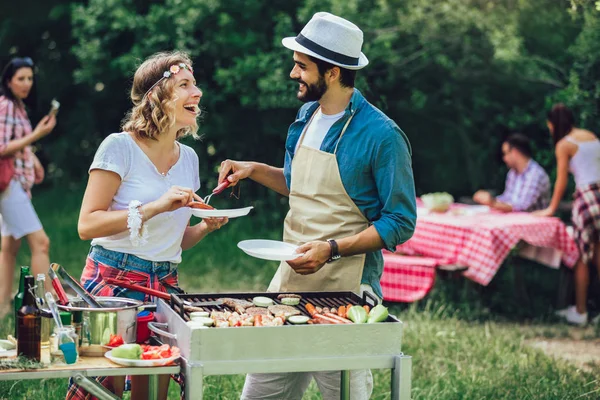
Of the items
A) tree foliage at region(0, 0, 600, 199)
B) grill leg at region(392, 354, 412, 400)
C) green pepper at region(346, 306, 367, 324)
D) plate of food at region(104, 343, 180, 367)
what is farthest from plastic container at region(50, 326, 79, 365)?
tree foliage at region(0, 0, 600, 199)

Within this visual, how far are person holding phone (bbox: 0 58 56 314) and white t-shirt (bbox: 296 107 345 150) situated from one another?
338cm

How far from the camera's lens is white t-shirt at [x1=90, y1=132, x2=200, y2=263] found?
372cm

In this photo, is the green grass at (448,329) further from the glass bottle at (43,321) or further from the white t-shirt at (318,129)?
the glass bottle at (43,321)

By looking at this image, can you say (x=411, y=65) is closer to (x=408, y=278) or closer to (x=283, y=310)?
(x=408, y=278)

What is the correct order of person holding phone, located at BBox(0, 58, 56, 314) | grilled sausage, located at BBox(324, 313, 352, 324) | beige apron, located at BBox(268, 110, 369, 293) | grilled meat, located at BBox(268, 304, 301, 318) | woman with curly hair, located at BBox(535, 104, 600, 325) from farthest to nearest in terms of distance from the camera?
woman with curly hair, located at BBox(535, 104, 600, 325) < person holding phone, located at BBox(0, 58, 56, 314) < beige apron, located at BBox(268, 110, 369, 293) < grilled meat, located at BBox(268, 304, 301, 318) < grilled sausage, located at BBox(324, 313, 352, 324)

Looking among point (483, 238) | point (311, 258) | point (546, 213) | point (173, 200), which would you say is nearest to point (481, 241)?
point (483, 238)

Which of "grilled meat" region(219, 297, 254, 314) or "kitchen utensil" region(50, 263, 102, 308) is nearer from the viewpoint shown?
"kitchen utensil" region(50, 263, 102, 308)

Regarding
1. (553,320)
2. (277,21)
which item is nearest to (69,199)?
(277,21)

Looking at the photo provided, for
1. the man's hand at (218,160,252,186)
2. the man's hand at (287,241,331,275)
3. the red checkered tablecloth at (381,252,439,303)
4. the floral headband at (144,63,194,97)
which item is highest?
the floral headband at (144,63,194,97)

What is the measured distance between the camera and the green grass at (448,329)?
5453mm

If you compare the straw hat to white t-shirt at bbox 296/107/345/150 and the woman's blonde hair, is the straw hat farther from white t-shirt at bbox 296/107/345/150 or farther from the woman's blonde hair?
the woman's blonde hair

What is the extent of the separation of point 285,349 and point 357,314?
303mm

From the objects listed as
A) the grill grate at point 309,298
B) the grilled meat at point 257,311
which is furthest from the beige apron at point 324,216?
the grilled meat at point 257,311

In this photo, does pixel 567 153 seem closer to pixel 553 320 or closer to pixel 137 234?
pixel 553 320
